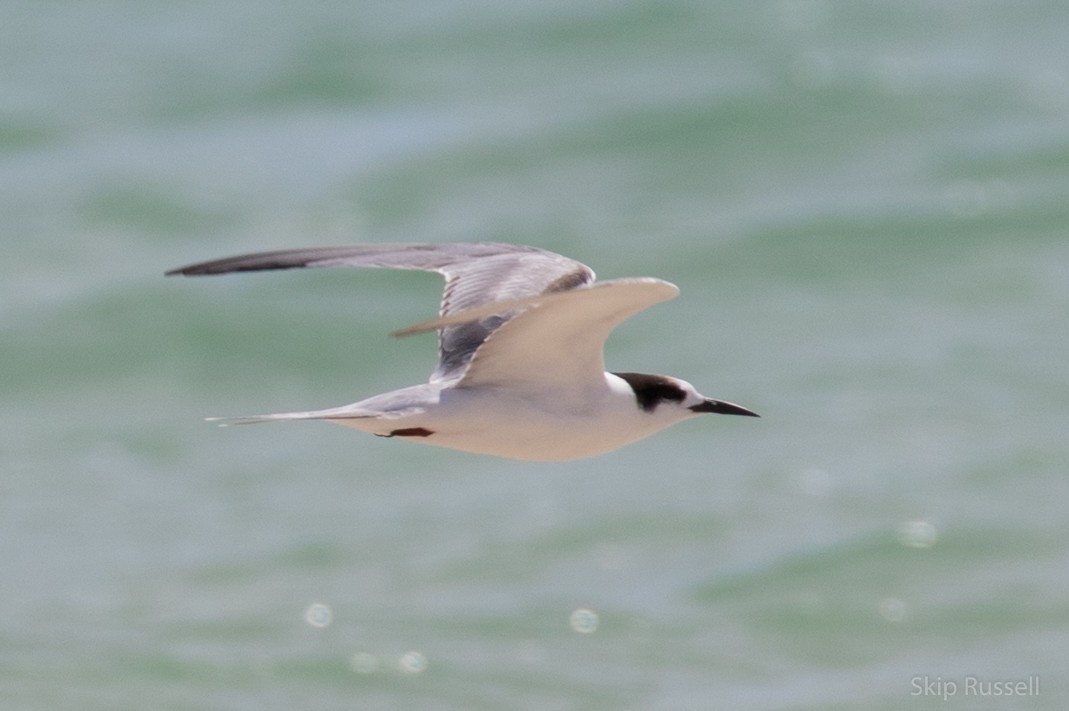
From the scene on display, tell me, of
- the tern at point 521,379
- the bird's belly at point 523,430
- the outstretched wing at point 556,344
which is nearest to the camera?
the outstretched wing at point 556,344

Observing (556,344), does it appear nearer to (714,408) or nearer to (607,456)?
(714,408)

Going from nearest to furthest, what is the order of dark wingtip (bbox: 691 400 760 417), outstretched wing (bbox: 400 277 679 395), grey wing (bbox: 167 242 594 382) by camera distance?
outstretched wing (bbox: 400 277 679 395), grey wing (bbox: 167 242 594 382), dark wingtip (bbox: 691 400 760 417)

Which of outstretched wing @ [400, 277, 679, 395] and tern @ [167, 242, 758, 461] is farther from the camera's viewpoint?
tern @ [167, 242, 758, 461]

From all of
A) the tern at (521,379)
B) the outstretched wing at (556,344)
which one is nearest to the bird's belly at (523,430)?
the tern at (521,379)

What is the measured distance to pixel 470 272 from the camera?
8438 mm

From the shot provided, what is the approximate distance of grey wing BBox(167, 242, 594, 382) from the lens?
7.72 m

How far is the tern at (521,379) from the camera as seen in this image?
728cm

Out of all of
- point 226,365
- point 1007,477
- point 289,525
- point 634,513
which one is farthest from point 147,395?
point 1007,477

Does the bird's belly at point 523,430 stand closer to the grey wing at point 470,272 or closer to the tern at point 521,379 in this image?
Answer: the tern at point 521,379

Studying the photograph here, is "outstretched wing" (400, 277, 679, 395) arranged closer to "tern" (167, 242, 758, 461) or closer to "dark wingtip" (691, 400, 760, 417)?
"tern" (167, 242, 758, 461)

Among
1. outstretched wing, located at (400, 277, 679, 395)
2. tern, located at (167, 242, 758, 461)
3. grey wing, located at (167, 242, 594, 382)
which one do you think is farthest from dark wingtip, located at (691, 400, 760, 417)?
grey wing, located at (167, 242, 594, 382)

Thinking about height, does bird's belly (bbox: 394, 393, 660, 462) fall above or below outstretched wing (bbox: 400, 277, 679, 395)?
Result: below

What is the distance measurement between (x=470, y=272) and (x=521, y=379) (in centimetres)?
86

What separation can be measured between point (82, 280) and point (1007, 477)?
12955 mm
